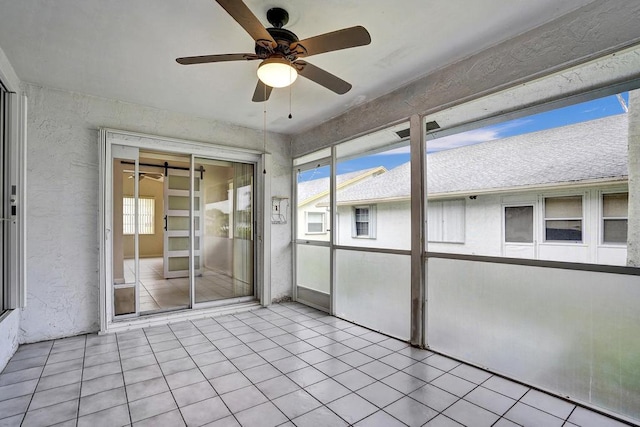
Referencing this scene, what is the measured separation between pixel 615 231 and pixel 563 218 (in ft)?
0.97

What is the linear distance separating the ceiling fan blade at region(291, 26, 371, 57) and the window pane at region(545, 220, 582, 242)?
192cm

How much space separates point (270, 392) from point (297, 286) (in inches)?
109

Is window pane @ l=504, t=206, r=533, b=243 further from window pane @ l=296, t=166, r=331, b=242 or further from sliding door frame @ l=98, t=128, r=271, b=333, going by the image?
sliding door frame @ l=98, t=128, r=271, b=333

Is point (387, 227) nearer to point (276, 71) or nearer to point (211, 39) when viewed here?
point (276, 71)

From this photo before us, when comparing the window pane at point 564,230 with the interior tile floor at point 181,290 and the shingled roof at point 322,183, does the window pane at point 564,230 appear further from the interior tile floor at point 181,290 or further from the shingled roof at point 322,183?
the interior tile floor at point 181,290

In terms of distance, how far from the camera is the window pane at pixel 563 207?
2254 millimetres

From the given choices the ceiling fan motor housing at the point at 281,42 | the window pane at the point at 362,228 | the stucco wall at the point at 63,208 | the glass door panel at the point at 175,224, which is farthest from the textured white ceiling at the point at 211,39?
the glass door panel at the point at 175,224

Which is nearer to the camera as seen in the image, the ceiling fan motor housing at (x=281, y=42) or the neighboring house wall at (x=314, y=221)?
the ceiling fan motor housing at (x=281, y=42)

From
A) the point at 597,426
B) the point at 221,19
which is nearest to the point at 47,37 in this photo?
the point at 221,19

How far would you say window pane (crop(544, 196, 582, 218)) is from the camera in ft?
7.39

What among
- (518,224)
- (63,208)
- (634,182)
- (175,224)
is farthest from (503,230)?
(175,224)

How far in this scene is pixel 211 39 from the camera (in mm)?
2553

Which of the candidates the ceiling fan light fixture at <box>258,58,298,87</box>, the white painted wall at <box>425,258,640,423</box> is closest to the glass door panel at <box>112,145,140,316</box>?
the ceiling fan light fixture at <box>258,58,298,87</box>

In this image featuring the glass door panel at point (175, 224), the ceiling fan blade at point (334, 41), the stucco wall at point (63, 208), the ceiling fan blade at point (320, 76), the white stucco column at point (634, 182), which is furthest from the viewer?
the glass door panel at point (175, 224)
